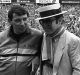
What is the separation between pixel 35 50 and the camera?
273 cm

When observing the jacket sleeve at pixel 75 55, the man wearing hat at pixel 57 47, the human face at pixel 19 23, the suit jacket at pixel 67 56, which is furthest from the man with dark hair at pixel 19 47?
the jacket sleeve at pixel 75 55

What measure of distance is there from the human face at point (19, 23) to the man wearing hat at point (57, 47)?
391 mm

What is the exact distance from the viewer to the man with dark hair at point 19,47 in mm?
2676

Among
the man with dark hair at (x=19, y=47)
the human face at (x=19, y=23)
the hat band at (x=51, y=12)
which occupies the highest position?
the hat band at (x=51, y=12)

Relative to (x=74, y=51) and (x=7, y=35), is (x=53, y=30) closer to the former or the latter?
(x=74, y=51)

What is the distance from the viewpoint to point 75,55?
2.13 metres

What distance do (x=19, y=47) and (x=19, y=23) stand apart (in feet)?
0.84

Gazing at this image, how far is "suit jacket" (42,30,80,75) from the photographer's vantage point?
213cm

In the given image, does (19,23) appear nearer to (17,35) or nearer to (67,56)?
(17,35)

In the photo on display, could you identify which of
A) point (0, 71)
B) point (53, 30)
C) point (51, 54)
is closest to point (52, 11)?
point (53, 30)

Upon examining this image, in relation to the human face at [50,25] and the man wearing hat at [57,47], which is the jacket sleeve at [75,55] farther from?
the human face at [50,25]

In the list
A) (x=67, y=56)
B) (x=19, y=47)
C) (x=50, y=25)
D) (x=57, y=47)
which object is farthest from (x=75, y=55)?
(x=19, y=47)

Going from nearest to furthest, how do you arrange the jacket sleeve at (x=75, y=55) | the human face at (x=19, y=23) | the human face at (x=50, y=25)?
the jacket sleeve at (x=75, y=55)
the human face at (x=50, y=25)
the human face at (x=19, y=23)

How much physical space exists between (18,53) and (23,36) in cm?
18
